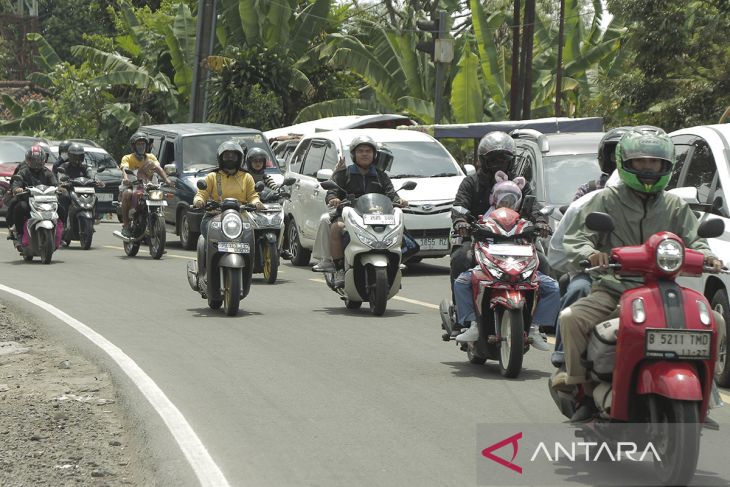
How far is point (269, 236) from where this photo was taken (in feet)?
57.9

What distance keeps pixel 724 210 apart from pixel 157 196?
13.0 m

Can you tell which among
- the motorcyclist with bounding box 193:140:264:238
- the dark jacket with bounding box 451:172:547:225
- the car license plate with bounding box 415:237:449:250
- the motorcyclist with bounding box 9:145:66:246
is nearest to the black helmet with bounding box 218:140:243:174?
the motorcyclist with bounding box 193:140:264:238

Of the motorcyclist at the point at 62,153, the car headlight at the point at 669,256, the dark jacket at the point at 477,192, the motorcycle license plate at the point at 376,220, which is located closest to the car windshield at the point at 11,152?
the motorcyclist at the point at 62,153

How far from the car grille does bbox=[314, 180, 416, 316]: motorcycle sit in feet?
14.4

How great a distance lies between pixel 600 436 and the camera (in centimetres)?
691

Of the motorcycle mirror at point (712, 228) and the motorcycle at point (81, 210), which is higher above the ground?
the motorcycle mirror at point (712, 228)

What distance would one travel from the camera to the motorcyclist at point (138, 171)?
2205cm

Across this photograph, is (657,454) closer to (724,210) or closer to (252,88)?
(724,210)

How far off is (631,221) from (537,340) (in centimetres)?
295

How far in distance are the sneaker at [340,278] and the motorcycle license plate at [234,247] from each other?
1.16m

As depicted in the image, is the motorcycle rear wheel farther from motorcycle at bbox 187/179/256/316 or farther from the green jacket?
motorcycle at bbox 187/179/256/316

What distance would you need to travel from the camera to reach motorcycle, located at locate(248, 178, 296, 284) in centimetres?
1755

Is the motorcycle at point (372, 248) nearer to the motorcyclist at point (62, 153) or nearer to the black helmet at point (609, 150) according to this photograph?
A: the black helmet at point (609, 150)

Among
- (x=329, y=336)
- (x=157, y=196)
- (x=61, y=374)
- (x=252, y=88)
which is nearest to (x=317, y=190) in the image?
(x=157, y=196)
